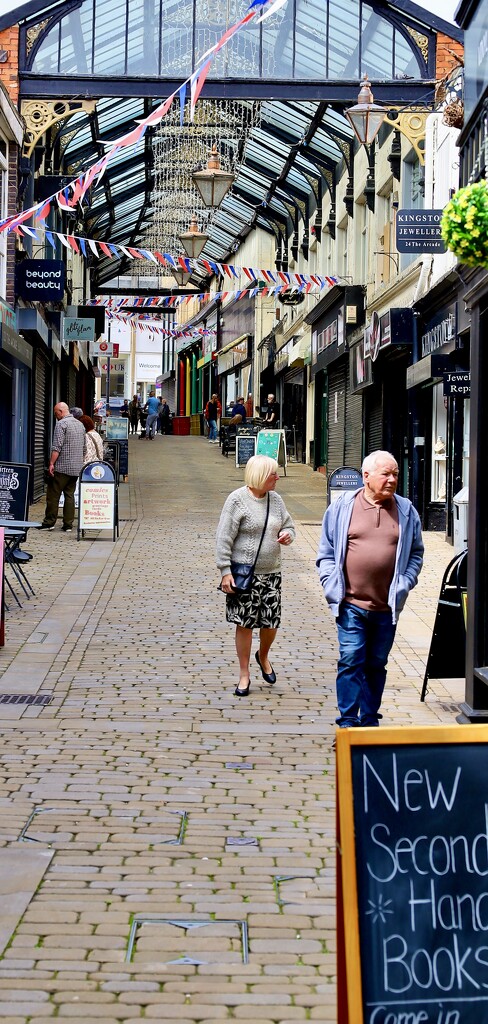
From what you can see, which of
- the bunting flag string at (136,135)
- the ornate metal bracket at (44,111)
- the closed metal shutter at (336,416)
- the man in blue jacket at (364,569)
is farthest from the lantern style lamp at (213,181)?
the man in blue jacket at (364,569)

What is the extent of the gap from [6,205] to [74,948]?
17.4m

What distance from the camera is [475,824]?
342cm

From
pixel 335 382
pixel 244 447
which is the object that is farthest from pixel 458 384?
pixel 244 447

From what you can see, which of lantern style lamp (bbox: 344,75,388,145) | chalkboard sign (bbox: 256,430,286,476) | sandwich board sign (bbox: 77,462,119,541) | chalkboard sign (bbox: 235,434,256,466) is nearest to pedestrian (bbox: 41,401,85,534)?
sandwich board sign (bbox: 77,462,119,541)

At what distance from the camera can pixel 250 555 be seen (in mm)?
8352

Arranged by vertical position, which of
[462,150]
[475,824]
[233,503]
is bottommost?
[475,824]

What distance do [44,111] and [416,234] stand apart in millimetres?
6760

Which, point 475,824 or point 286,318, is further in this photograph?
point 286,318

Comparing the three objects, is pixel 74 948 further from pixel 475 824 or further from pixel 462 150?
pixel 462 150

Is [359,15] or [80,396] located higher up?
[359,15]

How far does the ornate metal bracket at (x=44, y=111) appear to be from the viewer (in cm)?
2012

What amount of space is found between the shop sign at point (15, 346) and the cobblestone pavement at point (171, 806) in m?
5.91

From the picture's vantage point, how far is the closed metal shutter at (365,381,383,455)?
2427cm

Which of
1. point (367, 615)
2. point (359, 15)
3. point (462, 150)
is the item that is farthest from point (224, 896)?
point (359, 15)
